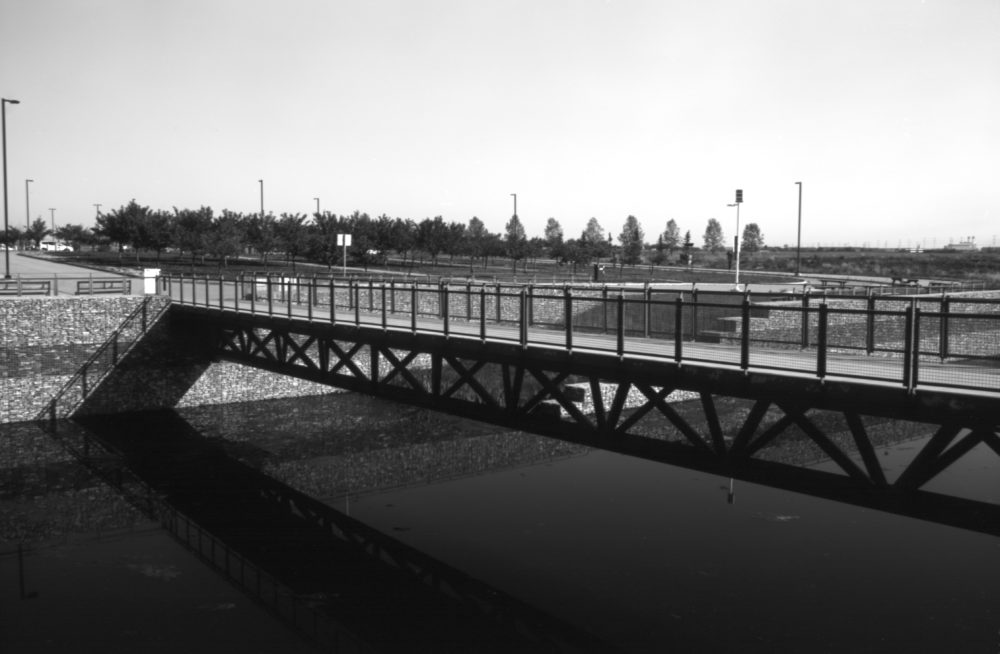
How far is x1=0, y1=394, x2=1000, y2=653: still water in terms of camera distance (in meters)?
11.4

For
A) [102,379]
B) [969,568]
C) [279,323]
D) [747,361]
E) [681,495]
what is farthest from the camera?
[102,379]

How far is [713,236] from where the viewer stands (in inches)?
5207

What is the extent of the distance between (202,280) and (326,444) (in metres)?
9.57

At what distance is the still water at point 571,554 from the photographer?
1135cm

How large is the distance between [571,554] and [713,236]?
123480 mm

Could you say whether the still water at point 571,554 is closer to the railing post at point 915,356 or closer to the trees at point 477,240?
the railing post at point 915,356

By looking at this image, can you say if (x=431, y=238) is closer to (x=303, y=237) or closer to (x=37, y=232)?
(x=303, y=237)

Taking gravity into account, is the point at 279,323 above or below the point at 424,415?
above

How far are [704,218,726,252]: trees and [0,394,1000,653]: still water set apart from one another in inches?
4425

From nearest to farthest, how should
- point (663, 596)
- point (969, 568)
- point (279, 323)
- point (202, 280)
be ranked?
point (663, 596), point (969, 568), point (279, 323), point (202, 280)

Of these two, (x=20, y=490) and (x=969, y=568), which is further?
(x=20, y=490)

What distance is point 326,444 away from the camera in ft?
74.3

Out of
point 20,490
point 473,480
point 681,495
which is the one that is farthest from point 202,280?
point 681,495

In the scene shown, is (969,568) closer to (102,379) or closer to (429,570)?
(429,570)
